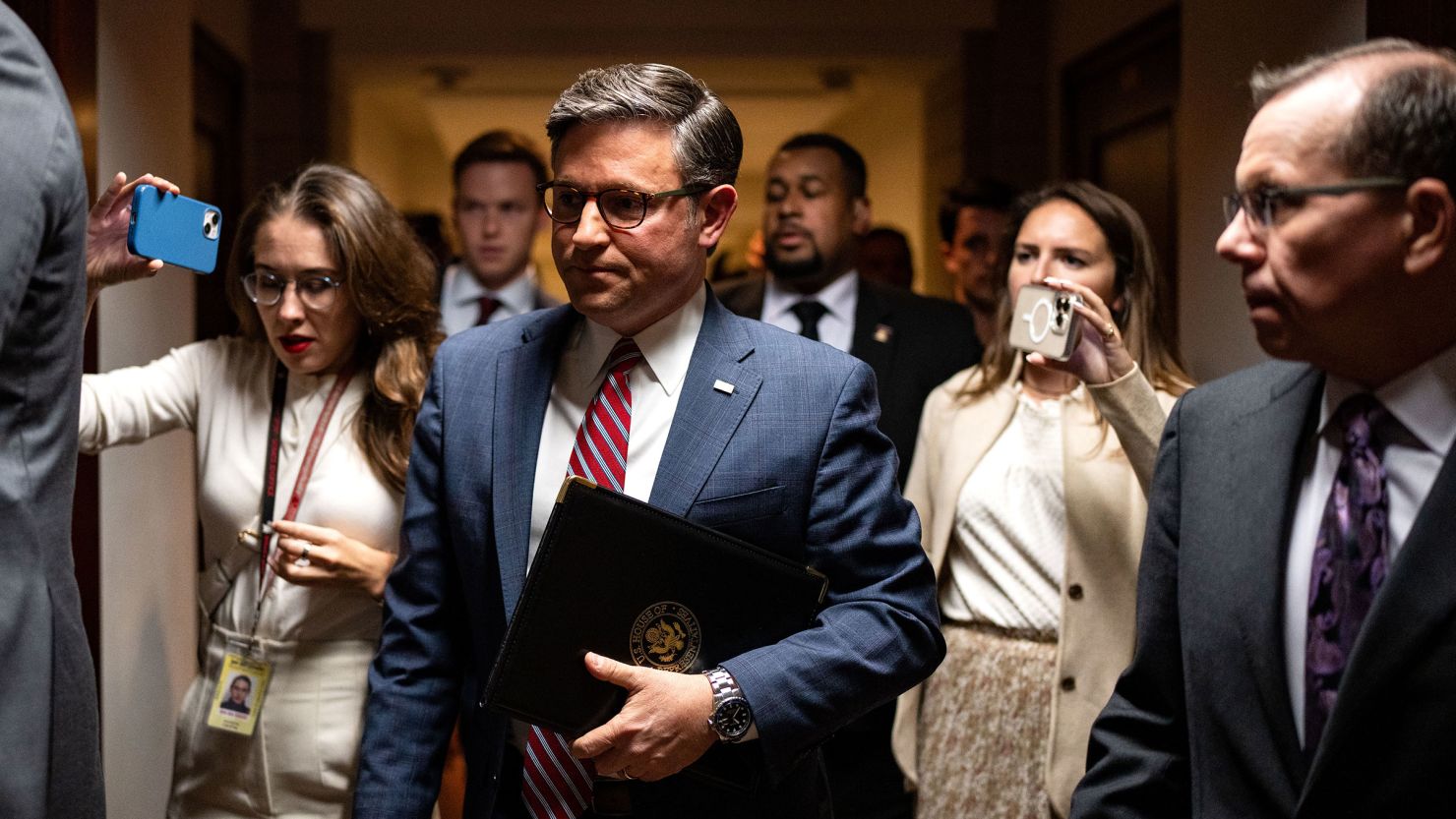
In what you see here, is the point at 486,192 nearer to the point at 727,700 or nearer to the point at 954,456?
the point at 954,456

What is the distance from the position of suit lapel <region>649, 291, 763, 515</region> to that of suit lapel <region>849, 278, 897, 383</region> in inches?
63.4

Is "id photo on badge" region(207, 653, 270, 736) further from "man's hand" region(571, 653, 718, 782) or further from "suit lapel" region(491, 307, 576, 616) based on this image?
"man's hand" region(571, 653, 718, 782)

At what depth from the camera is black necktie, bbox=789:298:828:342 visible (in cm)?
378

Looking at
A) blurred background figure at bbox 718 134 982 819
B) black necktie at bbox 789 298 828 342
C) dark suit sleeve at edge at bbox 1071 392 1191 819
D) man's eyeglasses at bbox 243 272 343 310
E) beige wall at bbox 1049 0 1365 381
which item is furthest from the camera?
black necktie at bbox 789 298 828 342

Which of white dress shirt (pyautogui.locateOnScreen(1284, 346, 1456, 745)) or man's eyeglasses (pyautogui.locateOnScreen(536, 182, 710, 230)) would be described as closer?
white dress shirt (pyautogui.locateOnScreen(1284, 346, 1456, 745))

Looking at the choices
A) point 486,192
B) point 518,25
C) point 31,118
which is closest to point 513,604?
point 31,118

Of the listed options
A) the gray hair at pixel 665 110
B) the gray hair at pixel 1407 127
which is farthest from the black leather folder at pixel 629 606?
the gray hair at pixel 1407 127

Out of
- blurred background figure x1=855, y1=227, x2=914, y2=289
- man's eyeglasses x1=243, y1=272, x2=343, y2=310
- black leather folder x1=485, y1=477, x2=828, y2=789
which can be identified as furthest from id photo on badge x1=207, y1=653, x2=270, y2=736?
blurred background figure x1=855, y1=227, x2=914, y2=289

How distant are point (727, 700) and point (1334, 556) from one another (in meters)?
0.73

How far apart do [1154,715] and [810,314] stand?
2.37 meters

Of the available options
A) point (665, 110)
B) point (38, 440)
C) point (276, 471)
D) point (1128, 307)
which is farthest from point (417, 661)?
point (1128, 307)

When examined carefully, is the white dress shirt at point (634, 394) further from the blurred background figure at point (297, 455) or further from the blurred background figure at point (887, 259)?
the blurred background figure at point (887, 259)

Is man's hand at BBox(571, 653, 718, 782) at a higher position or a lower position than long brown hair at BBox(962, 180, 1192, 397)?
lower

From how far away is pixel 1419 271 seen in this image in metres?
1.27
